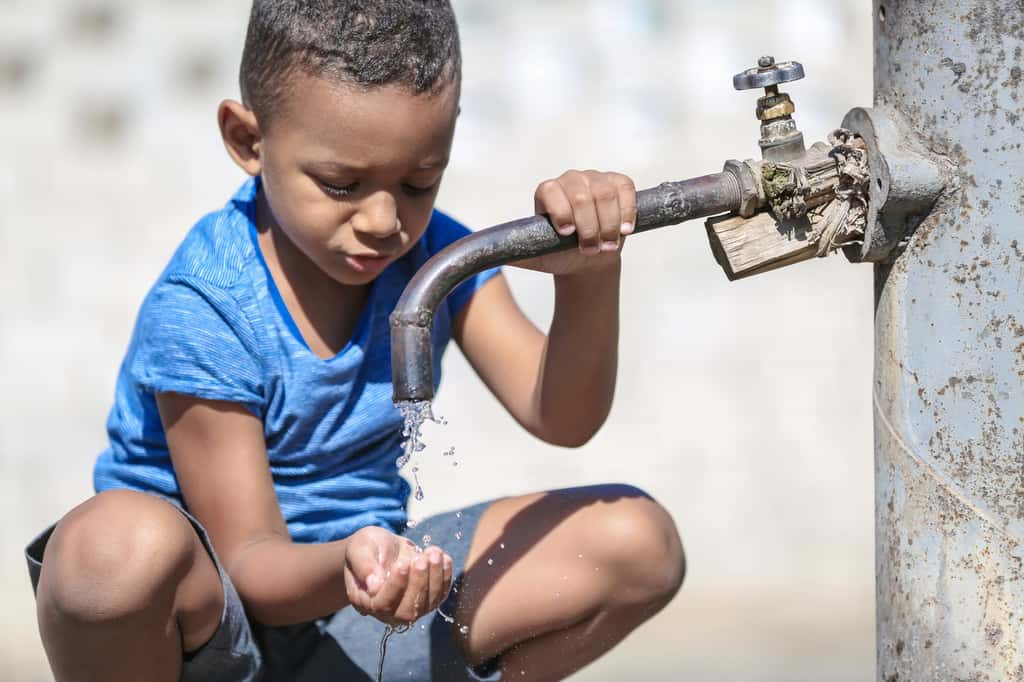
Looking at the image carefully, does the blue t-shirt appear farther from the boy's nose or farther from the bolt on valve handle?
the bolt on valve handle

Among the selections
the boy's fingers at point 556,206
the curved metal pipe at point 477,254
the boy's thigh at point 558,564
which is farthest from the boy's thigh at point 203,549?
the boy's fingers at point 556,206

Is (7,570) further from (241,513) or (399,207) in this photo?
(399,207)

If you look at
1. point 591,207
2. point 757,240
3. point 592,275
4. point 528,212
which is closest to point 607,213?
point 591,207

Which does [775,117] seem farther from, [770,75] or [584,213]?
[584,213]

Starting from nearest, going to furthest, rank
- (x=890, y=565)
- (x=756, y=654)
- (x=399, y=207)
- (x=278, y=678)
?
(x=890, y=565) → (x=399, y=207) → (x=278, y=678) → (x=756, y=654)

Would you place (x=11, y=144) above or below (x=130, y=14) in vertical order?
below

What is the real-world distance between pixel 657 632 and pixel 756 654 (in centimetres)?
20

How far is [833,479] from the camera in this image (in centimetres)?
291

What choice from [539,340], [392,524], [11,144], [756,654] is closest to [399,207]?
[539,340]

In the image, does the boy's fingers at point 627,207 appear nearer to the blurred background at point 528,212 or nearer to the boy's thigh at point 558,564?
the boy's thigh at point 558,564

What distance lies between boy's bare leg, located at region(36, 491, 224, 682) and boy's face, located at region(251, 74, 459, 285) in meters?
0.32

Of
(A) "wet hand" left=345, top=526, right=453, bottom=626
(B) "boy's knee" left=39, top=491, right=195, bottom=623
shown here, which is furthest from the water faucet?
(B) "boy's knee" left=39, top=491, right=195, bottom=623

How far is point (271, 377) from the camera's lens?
1619mm

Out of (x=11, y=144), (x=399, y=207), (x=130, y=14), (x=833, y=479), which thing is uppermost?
(x=130, y=14)
